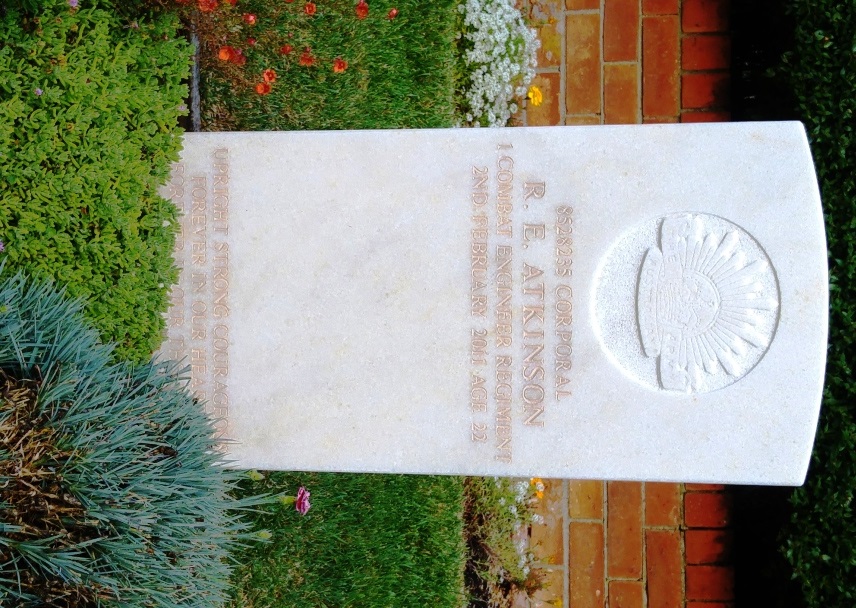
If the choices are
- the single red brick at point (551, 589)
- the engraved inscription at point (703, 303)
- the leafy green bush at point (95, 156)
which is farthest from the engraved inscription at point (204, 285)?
the single red brick at point (551, 589)

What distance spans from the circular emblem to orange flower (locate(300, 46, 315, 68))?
5.57 feet

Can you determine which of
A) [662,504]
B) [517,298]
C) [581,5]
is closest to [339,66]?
[517,298]

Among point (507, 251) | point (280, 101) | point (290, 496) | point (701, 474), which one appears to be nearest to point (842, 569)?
point (701, 474)

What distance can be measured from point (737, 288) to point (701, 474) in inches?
27.6

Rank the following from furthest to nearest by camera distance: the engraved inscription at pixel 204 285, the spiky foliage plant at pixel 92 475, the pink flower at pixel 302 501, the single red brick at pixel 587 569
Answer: the single red brick at pixel 587 569 → the pink flower at pixel 302 501 → the engraved inscription at pixel 204 285 → the spiky foliage plant at pixel 92 475

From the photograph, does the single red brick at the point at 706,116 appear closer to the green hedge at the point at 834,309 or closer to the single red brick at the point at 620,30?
the single red brick at the point at 620,30

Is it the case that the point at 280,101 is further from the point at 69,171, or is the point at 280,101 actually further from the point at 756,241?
the point at 756,241

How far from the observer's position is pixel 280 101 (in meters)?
3.78

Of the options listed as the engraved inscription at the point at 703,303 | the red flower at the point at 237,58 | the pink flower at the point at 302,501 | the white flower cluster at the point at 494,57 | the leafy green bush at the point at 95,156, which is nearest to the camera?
the leafy green bush at the point at 95,156

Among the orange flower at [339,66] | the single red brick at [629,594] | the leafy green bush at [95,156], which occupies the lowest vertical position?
the single red brick at [629,594]

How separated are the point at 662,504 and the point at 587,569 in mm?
565

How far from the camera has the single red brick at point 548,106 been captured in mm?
4320

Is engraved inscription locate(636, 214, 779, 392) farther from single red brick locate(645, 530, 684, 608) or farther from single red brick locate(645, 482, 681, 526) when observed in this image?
single red brick locate(645, 530, 684, 608)

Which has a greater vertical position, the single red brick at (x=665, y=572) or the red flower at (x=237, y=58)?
the red flower at (x=237, y=58)
